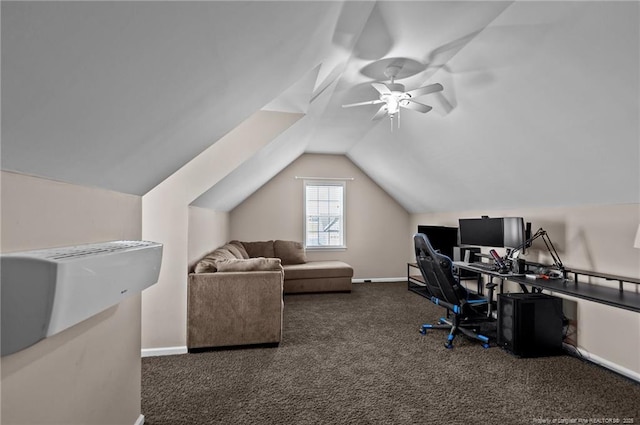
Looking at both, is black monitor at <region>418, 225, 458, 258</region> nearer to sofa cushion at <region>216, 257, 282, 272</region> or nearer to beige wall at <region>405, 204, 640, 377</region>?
beige wall at <region>405, 204, 640, 377</region>

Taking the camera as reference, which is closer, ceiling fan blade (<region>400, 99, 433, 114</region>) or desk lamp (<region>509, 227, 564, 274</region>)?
ceiling fan blade (<region>400, 99, 433, 114</region>)

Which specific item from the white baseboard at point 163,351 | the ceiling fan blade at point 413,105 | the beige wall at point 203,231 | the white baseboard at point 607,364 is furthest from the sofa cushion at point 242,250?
the white baseboard at point 607,364

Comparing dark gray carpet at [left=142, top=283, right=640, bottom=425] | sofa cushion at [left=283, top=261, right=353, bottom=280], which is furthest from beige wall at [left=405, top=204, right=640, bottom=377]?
sofa cushion at [left=283, top=261, right=353, bottom=280]

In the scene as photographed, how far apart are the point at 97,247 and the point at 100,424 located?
85 cm

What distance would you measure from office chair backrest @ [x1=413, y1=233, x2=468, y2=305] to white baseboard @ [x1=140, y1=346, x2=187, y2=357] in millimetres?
2595

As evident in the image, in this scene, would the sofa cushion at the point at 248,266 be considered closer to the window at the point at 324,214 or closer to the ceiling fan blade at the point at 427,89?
the ceiling fan blade at the point at 427,89

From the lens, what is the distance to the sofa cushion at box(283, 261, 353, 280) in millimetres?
5898

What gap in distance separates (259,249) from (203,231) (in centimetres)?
233

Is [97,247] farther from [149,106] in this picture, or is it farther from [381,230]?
[381,230]

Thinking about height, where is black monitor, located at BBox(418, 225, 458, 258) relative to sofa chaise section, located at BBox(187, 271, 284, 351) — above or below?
above

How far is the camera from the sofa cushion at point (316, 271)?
232 inches

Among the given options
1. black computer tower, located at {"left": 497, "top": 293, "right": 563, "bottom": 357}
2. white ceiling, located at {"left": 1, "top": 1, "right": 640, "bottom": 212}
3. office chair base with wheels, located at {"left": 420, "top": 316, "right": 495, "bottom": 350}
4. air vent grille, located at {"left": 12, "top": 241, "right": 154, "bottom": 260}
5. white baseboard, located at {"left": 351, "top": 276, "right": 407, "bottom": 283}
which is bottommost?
white baseboard, located at {"left": 351, "top": 276, "right": 407, "bottom": 283}

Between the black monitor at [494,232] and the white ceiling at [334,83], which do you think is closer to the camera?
the white ceiling at [334,83]

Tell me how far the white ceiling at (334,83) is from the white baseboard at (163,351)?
1517mm
